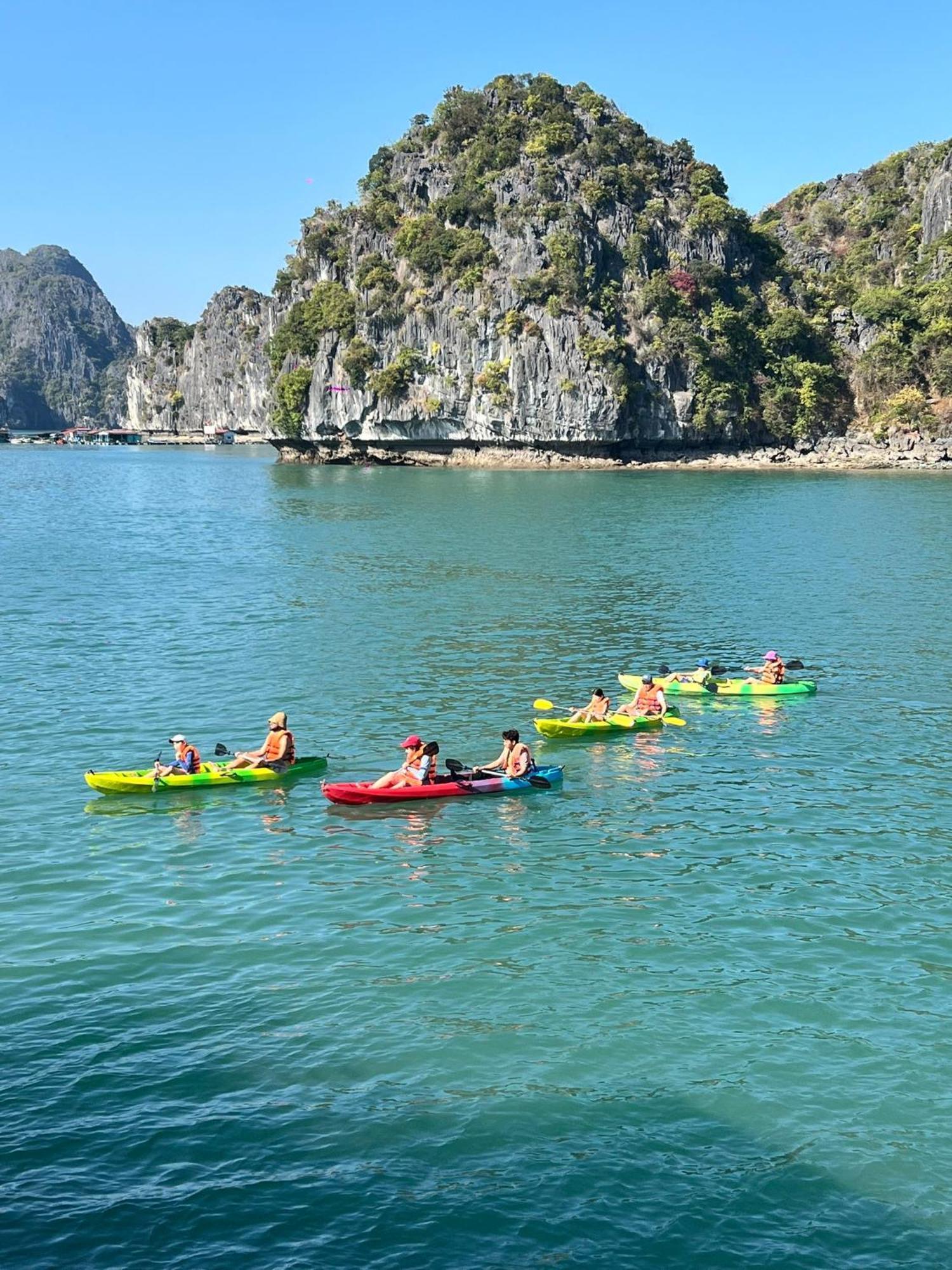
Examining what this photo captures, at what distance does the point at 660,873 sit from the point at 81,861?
9.88 metres

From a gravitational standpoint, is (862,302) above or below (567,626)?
above

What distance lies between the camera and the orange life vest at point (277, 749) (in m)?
23.9

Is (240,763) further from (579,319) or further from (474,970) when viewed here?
(579,319)

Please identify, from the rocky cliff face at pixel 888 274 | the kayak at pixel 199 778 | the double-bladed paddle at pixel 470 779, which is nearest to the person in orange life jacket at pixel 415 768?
the double-bladed paddle at pixel 470 779

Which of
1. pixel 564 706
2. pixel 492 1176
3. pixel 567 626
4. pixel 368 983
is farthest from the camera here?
pixel 567 626

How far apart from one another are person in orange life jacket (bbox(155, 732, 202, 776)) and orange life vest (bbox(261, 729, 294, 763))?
141cm

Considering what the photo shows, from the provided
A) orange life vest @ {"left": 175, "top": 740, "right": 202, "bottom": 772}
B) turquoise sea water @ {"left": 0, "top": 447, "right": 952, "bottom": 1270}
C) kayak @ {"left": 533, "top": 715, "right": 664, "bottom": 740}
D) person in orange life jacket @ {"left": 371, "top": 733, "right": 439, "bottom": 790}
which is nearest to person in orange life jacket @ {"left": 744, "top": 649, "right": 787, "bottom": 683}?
turquoise sea water @ {"left": 0, "top": 447, "right": 952, "bottom": 1270}

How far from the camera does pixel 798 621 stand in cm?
4119

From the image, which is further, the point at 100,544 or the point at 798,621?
the point at 100,544

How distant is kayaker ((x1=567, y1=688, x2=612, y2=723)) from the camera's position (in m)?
27.5

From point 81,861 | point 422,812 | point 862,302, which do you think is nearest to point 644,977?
Answer: point 422,812

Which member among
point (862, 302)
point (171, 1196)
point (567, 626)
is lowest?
point (171, 1196)

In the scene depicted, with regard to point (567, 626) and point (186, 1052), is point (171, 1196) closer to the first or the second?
point (186, 1052)

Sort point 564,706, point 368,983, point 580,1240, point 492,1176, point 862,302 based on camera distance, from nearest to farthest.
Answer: point 580,1240, point 492,1176, point 368,983, point 564,706, point 862,302
